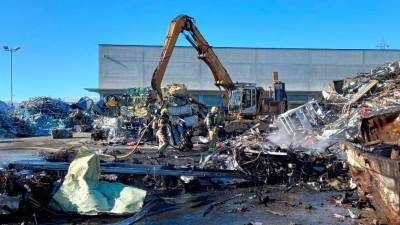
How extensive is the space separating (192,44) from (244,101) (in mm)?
4171

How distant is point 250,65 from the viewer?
174 ft

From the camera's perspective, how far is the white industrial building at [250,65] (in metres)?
51.8

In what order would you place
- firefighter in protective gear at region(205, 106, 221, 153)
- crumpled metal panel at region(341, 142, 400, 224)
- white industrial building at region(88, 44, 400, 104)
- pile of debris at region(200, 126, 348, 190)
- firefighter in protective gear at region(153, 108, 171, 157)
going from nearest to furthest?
crumpled metal panel at region(341, 142, 400, 224), pile of debris at region(200, 126, 348, 190), firefighter in protective gear at region(153, 108, 171, 157), firefighter in protective gear at region(205, 106, 221, 153), white industrial building at region(88, 44, 400, 104)

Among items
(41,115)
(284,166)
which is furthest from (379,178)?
(41,115)

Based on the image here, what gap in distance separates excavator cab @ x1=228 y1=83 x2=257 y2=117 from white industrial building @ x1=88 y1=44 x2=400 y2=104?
1039 inches

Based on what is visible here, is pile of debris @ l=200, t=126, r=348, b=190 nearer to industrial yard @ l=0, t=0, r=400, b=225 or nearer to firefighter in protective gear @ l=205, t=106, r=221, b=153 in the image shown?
industrial yard @ l=0, t=0, r=400, b=225

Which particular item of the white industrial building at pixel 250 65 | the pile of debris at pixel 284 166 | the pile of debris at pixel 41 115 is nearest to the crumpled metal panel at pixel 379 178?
the pile of debris at pixel 284 166

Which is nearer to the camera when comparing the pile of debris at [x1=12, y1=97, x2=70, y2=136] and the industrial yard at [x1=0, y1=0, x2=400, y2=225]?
the industrial yard at [x1=0, y1=0, x2=400, y2=225]

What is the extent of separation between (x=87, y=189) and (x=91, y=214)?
43 cm

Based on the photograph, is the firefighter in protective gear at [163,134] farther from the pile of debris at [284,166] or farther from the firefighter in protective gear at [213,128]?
the pile of debris at [284,166]

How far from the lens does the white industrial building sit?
5184 centimetres

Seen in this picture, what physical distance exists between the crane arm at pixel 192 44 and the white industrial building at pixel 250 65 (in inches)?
949

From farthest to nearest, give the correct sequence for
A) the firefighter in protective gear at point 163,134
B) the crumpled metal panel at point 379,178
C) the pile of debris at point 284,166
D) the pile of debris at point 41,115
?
1. the pile of debris at point 41,115
2. the firefighter in protective gear at point 163,134
3. the pile of debris at point 284,166
4. the crumpled metal panel at point 379,178

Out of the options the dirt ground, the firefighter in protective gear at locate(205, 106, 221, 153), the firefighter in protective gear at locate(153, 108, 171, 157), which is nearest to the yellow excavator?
the firefighter in protective gear at locate(205, 106, 221, 153)
